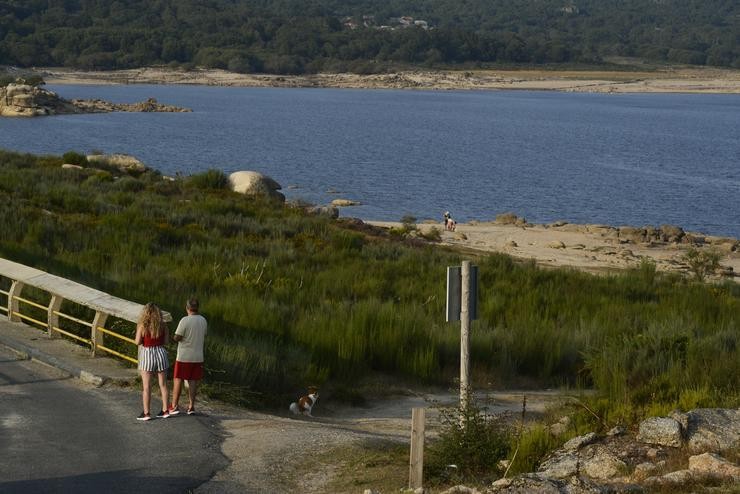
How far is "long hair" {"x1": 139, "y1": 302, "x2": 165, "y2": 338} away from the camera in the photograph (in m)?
10.7

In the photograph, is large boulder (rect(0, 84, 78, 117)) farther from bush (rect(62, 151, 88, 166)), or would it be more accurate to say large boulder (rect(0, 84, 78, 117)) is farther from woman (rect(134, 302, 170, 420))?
woman (rect(134, 302, 170, 420))

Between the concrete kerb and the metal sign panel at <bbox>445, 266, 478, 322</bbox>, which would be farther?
the concrete kerb

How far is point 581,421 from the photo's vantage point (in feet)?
33.7

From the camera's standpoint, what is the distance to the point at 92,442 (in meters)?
9.76

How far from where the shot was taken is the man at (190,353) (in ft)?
35.5

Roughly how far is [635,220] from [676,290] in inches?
1172

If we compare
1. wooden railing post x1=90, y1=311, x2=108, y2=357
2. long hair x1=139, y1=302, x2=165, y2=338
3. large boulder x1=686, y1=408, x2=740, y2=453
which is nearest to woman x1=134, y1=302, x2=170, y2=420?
long hair x1=139, y1=302, x2=165, y2=338

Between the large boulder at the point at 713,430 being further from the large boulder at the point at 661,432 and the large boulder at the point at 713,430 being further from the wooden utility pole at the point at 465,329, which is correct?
the wooden utility pole at the point at 465,329

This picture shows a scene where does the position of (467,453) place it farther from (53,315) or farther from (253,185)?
(253,185)

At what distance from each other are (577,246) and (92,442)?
3119 cm

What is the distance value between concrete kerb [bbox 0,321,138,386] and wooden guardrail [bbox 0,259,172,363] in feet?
0.41

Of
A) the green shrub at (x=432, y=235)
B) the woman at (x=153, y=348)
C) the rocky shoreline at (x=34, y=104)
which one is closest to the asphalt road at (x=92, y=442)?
the woman at (x=153, y=348)

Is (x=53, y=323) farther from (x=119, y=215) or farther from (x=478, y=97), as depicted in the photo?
(x=478, y=97)

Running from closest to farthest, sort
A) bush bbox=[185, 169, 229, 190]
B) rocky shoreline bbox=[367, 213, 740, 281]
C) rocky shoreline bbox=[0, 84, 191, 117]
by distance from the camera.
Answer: rocky shoreline bbox=[367, 213, 740, 281]
bush bbox=[185, 169, 229, 190]
rocky shoreline bbox=[0, 84, 191, 117]
